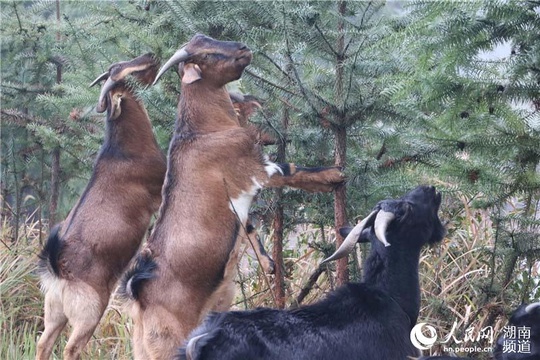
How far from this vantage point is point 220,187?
6367mm

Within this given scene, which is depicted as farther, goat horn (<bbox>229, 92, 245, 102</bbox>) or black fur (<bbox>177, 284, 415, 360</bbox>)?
goat horn (<bbox>229, 92, 245, 102</bbox>)

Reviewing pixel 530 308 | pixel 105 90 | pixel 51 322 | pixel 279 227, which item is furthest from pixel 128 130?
pixel 530 308

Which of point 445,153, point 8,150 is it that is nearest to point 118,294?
point 445,153

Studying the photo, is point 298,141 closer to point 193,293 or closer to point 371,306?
point 193,293

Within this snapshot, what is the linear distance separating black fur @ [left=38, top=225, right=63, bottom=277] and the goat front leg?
6.14 feet

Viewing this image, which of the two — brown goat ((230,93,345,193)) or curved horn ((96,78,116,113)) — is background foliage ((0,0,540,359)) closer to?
brown goat ((230,93,345,193))

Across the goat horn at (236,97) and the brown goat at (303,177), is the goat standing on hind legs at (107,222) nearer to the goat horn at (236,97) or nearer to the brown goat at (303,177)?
the goat horn at (236,97)

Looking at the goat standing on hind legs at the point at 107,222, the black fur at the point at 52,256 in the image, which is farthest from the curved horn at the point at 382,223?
the black fur at the point at 52,256

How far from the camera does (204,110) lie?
6750mm

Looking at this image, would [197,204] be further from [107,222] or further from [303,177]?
[107,222]

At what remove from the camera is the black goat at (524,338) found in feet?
16.9

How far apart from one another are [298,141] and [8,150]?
5431mm

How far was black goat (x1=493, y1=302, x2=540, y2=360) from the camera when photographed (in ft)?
16.9

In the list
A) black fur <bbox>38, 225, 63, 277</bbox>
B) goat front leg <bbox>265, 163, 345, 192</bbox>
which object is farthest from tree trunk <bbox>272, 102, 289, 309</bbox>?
black fur <bbox>38, 225, 63, 277</bbox>
